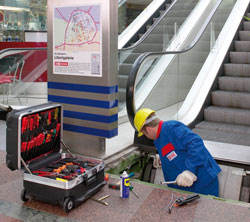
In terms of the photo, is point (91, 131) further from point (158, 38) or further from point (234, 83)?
point (158, 38)

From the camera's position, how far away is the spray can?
9.42ft

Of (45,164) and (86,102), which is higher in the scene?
(86,102)

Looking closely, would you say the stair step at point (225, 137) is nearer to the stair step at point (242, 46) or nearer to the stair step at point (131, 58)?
the stair step at point (131, 58)

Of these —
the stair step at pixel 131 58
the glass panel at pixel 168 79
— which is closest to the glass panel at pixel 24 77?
the stair step at pixel 131 58

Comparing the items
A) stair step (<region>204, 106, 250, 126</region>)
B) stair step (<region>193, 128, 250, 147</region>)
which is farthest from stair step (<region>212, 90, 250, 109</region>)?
stair step (<region>193, 128, 250, 147</region>)

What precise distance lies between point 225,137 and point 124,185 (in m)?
2.55

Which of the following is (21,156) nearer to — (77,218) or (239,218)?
(77,218)

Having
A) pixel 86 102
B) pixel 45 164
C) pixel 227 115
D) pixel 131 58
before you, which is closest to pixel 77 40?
pixel 86 102

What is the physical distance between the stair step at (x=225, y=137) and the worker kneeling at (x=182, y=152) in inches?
54.8

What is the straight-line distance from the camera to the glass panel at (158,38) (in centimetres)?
606

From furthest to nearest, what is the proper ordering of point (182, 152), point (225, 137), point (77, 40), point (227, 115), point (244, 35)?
point (244, 35), point (227, 115), point (225, 137), point (77, 40), point (182, 152)

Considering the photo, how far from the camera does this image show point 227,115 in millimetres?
5668

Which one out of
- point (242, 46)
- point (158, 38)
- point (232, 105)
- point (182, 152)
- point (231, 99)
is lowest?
point (182, 152)

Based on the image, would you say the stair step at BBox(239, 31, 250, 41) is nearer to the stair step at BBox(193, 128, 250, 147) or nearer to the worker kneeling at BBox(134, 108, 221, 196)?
the stair step at BBox(193, 128, 250, 147)
